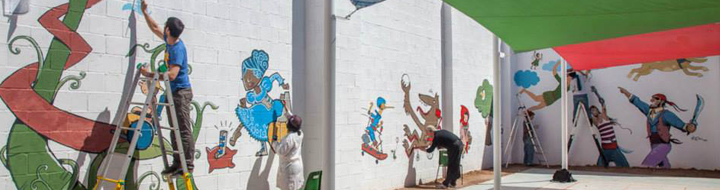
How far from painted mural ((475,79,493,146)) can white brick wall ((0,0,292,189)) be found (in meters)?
6.03

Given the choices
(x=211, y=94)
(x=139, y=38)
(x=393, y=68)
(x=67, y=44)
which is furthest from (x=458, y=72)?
(x=67, y=44)

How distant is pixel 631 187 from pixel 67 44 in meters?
8.73

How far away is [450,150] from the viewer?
10016 mm

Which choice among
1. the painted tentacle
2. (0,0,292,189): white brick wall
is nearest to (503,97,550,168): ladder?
(0,0,292,189): white brick wall

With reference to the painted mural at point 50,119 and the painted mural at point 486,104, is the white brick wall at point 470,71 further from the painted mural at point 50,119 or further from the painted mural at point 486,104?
the painted mural at point 50,119

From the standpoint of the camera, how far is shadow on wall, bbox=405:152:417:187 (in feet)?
33.1

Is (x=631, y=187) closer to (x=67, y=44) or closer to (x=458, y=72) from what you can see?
(x=458, y=72)

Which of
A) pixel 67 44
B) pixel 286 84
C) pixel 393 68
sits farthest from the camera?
pixel 393 68

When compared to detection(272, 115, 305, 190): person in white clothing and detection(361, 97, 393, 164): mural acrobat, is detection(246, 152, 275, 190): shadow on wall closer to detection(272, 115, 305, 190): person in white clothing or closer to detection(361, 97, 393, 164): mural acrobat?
detection(272, 115, 305, 190): person in white clothing

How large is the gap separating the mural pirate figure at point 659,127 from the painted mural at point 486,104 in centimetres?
326

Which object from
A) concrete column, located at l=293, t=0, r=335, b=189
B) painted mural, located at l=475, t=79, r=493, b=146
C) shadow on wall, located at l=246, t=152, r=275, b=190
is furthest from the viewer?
painted mural, located at l=475, t=79, r=493, b=146

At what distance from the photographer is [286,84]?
7.59m

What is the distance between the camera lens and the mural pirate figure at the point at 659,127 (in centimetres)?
1261

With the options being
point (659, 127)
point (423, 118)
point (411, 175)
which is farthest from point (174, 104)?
point (659, 127)
